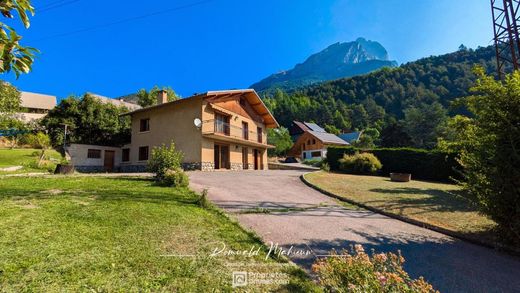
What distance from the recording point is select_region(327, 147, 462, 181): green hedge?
19734 mm

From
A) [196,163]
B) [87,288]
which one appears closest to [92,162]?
[196,163]

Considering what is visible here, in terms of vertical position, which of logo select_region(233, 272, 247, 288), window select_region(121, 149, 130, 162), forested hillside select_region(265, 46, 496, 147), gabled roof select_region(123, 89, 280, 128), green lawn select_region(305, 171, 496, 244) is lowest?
green lawn select_region(305, 171, 496, 244)

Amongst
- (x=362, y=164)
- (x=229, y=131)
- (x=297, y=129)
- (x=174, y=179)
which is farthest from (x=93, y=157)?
(x=297, y=129)

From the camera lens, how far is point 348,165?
2191 cm

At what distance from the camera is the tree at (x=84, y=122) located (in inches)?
969

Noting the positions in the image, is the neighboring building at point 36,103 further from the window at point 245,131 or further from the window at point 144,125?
the window at point 245,131

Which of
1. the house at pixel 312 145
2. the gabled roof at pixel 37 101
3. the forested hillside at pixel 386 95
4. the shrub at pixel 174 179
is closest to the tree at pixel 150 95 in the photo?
the gabled roof at pixel 37 101

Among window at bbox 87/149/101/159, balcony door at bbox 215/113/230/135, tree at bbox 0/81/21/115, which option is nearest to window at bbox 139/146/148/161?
window at bbox 87/149/101/159

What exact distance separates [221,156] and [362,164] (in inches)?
494

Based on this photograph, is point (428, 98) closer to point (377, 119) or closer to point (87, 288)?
point (377, 119)

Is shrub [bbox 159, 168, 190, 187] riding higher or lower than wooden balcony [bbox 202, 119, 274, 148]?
lower

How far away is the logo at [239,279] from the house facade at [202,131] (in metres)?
16.9

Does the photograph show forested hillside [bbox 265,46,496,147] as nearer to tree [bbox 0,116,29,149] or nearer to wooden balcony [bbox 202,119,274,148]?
wooden balcony [bbox 202,119,274,148]

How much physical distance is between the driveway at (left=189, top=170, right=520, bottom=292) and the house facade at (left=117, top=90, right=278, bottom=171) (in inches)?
494
